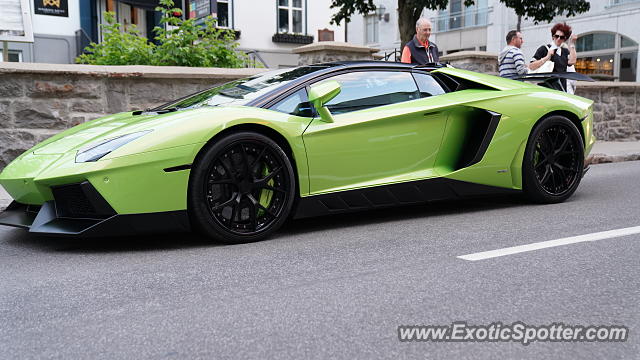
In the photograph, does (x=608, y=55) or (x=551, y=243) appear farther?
(x=608, y=55)

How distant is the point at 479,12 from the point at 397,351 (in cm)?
3494

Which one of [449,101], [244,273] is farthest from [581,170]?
[244,273]

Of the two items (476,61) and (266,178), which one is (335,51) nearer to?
(476,61)

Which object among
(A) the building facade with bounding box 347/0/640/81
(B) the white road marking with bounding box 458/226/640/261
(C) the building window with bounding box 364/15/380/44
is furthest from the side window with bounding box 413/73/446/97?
(C) the building window with bounding box 364/15/380/44

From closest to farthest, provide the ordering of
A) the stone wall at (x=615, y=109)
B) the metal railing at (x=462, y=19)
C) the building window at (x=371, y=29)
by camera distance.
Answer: the stone wall at (x=615, y=109), the metal railing at (x=462, y=19), the building window at (x=371, y=29)

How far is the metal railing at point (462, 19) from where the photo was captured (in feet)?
115

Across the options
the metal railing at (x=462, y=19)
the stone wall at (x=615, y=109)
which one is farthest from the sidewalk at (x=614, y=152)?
the metal railing at (x=462, y=19)

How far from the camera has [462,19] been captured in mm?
36469

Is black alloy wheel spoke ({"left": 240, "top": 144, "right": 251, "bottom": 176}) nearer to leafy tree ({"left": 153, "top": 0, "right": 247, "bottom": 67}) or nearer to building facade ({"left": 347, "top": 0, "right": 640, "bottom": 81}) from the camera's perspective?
leafy tree ({"left": 153, "top": 0, "right": 247, "bottom": 67})

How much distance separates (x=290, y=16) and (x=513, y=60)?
1484cm

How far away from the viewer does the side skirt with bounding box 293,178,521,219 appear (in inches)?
180

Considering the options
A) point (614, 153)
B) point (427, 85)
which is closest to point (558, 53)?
point (614, 153)

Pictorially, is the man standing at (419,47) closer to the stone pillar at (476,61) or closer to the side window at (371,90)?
the side window at (371,90)

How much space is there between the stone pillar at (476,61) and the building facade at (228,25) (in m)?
4.70
